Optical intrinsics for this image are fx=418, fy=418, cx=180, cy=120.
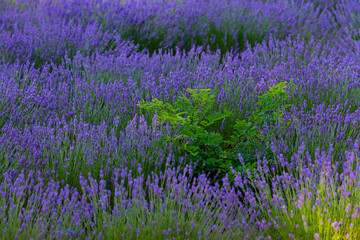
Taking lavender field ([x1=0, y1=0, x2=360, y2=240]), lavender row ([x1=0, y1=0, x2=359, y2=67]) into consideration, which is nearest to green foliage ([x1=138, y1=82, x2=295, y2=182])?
lavender field ([x1=0, y1=0, x2=360, y2=240])

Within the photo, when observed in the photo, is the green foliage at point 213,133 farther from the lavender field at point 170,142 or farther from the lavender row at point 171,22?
the lavender row at point 171,22

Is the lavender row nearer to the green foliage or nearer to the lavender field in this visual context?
the lavender field

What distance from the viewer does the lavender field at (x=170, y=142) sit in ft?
5.99

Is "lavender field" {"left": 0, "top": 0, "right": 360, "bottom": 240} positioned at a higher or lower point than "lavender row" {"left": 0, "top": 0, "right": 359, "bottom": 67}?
→ lower

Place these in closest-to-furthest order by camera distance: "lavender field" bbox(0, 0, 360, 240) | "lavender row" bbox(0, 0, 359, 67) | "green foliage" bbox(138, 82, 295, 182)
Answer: "lavender field" bbox(0, 0, 360, 240)
"green foliage" bbox(138, 82, 295, 182)
"lavender row" bbox(0, 0, 359, 67)

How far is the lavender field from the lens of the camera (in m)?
1.83

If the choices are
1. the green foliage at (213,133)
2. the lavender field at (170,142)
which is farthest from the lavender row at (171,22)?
the green foliage at (213,133)

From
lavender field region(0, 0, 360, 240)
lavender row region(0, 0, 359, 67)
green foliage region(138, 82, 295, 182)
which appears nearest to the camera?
lavender field region(0, 0, 360, 240)

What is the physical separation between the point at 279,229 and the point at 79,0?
487 centimetres

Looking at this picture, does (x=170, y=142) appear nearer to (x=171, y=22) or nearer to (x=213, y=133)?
(x=213, y=133)

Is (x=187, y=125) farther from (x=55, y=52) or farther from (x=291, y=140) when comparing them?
(x=55, y=52)

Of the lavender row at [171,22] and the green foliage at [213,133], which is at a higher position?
the lavender row at [171,22]

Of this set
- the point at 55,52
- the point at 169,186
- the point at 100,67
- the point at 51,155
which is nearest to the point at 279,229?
the point at 169,186

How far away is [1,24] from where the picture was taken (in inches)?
195
